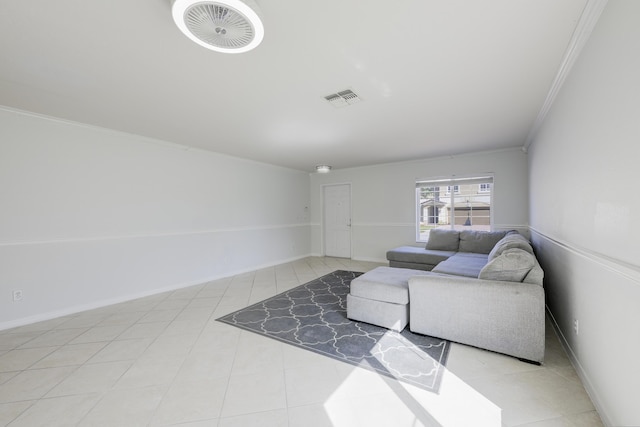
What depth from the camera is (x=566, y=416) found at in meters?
Result: 1.46

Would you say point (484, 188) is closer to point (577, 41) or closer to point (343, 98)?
point (577, 41)

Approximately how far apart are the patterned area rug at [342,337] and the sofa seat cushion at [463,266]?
3.21ft

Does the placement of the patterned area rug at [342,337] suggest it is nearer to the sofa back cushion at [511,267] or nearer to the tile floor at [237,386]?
the tile floor at [237,386]

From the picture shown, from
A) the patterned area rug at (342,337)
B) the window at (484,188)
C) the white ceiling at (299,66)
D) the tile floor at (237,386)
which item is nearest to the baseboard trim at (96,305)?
the tile floor at (237,386)

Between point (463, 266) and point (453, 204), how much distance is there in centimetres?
230

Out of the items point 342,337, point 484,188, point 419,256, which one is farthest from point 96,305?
point 484,188

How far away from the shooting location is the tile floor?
149 centimetres

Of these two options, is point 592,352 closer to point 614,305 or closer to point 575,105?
point 614,305

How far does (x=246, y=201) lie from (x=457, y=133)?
399cm

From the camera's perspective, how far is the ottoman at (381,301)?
2543mm

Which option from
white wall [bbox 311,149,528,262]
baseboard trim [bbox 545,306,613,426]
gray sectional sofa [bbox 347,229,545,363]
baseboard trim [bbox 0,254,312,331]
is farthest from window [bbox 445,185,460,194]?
baseboard trim [bbox 0,254,312,331]

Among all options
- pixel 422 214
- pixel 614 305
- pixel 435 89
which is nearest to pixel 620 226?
pixel 614 305

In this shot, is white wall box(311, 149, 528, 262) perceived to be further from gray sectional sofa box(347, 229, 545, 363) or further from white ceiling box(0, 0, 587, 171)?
gray sectional sofa box(347, 229, 545, 363)

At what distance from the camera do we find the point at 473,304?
7.16ft
